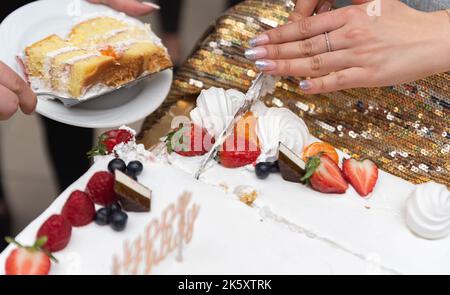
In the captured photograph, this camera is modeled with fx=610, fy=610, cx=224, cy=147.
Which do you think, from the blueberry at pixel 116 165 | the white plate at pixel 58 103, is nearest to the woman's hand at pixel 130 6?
the white plate at pixel 58 103

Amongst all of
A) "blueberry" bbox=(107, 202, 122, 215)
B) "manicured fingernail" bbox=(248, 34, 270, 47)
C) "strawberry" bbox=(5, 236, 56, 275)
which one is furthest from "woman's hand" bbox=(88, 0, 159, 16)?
"strawberry" bbox=(5, 236, 56, 275)

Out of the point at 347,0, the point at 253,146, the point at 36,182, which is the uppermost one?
the point at 347,0

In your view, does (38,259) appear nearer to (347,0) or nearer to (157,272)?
(157,272)

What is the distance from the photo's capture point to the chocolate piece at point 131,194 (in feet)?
4.20

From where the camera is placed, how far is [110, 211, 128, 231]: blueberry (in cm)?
125

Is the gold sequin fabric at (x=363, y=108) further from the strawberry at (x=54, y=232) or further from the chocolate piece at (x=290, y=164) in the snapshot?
the strawberry at (x=54, y=232)

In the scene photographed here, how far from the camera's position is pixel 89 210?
127 centimetres

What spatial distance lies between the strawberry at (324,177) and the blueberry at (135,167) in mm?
382

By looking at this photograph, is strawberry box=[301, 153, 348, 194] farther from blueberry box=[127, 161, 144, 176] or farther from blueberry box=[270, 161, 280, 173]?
blueberry box=[127, 161, 144, 176]

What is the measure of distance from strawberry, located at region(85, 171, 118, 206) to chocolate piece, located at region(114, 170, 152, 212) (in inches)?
1.0

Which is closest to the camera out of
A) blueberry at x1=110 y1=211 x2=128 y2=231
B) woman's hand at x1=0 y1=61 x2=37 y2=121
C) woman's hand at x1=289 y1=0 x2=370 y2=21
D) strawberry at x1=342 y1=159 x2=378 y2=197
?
blueberry at x1=110 y1=211 x2=128 y2=231

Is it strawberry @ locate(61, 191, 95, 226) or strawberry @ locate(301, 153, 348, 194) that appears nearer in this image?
strawberry @ locate(61, 191, 95, 226)
